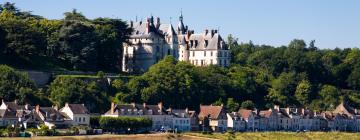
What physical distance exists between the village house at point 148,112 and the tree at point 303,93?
2395cm

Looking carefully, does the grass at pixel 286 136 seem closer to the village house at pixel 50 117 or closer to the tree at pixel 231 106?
the tree at pixel 231 106

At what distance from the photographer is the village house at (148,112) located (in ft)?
254

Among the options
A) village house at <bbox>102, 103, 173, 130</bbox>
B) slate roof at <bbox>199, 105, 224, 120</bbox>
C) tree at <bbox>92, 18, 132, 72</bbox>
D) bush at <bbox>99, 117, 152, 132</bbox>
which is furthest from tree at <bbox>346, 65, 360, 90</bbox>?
bush at <bbox>99, 117, 152, 132</bbox>

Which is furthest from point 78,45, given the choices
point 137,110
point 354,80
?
point 354,80

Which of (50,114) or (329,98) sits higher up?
(329,98)

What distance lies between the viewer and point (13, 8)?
103 meters

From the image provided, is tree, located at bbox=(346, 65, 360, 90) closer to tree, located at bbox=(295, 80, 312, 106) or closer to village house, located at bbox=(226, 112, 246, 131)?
tree, located at bbox=(295, 80, 312, 106)

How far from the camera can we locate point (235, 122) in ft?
278

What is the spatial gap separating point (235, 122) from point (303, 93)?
18.3 metres

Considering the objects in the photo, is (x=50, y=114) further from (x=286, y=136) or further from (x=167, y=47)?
(x=167, y=47)

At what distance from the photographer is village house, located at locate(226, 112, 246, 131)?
8438cm

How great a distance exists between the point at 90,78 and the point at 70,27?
827 cm

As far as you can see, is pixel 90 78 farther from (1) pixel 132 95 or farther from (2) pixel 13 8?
(2) pixel 13 8

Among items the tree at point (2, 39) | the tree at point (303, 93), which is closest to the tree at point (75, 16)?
the tree at point (2, 39)
